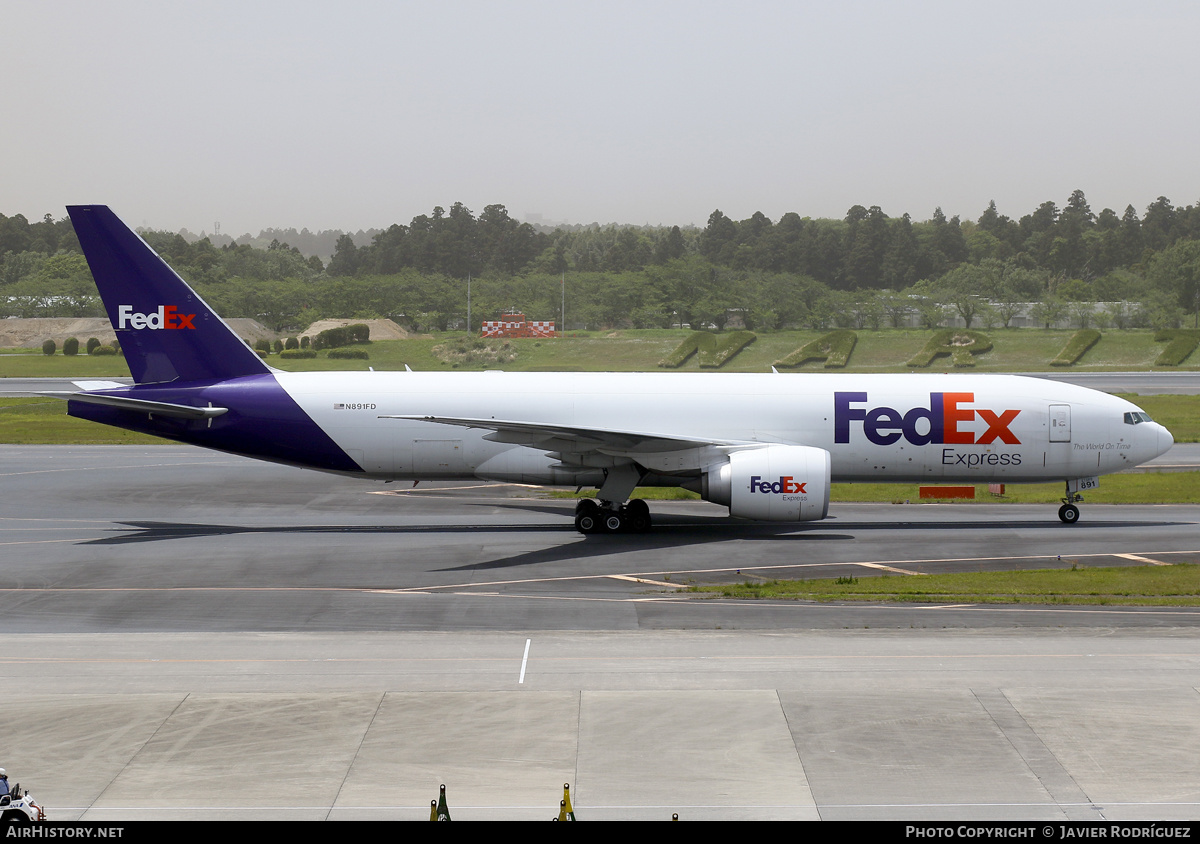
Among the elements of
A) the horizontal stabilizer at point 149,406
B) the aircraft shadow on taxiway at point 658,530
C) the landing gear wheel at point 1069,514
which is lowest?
the aircraft shadow on taxiway at point 658,530

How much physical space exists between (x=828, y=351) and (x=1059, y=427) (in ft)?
255

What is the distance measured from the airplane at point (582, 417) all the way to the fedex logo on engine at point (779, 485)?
5.86 feet

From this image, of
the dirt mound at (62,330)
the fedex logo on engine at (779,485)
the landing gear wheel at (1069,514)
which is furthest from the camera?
the dirt mound at (62,330)

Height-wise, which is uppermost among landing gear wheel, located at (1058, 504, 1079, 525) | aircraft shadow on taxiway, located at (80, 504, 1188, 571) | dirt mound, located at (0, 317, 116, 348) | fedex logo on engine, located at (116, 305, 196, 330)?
dirt mound, located at (0, 317, 116, 348)

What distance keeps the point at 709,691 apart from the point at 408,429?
61.1ft

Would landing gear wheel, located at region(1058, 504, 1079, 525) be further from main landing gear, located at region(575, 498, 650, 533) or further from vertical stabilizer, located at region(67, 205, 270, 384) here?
vertical stabilizer, located at region(67, 205, 270, 384)

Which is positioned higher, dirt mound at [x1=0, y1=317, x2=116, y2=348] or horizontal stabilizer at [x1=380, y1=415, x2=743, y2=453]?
dirt mound at [x1=0, y1=317, x2=116, y2=348]

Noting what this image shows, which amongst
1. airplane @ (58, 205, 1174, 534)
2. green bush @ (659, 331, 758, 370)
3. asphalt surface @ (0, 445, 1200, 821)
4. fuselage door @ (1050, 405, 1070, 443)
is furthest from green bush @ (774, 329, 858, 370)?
asphalt surface @ (0, 445, 1200, 821)

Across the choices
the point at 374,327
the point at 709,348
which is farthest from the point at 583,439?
the point at 374,327

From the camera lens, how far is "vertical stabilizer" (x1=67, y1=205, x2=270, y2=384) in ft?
110

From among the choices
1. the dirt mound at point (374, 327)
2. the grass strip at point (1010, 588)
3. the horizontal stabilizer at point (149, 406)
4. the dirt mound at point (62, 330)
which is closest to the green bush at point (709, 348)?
the dirt mound at point (374, 327)

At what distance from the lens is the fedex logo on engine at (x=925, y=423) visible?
32.8 metres

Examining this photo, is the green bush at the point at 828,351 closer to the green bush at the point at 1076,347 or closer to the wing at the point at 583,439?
the green bush at the point at 1076,347

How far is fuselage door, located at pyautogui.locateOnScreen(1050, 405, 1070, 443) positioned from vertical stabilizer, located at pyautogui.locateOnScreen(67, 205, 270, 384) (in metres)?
26.5
